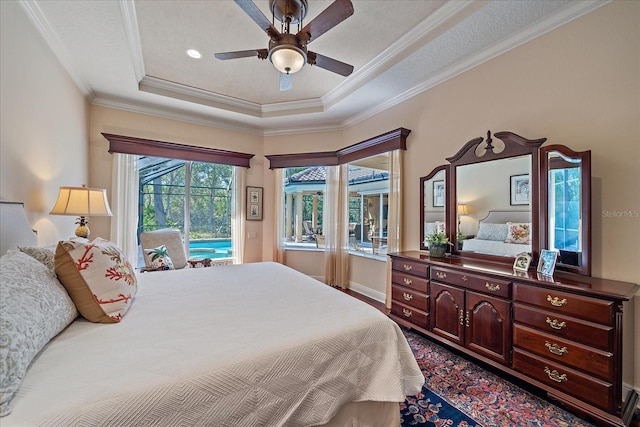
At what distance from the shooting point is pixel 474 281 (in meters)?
2.26

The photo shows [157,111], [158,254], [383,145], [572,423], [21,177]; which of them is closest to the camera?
[572,423]

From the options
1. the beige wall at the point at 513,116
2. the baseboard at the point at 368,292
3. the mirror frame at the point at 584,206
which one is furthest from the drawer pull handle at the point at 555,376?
the baseboard at the point at 368,292

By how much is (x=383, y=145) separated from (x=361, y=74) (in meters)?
0.96

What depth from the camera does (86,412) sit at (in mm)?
770

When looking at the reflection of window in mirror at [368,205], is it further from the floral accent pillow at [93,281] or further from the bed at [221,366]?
the floral accent pillow at [93,281]

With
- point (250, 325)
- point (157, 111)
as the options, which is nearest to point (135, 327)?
point (250, 325)

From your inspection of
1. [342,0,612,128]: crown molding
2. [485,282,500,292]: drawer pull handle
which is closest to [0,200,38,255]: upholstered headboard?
[485,282,500,292]: drawer pull handle

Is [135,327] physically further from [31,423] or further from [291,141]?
[291,141]

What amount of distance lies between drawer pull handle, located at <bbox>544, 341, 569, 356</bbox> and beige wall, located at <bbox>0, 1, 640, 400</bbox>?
1.58 ft

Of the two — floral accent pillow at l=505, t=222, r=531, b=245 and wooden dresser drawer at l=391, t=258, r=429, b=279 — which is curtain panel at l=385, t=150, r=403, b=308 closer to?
wooden dresser drawer at l=391, t=258, r=429, b=279

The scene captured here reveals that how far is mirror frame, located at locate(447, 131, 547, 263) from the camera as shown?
2.22 metres

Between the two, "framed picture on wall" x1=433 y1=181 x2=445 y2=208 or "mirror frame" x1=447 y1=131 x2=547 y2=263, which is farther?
"framed picture on wall" x1=433 y1=181 x2=445 y2=208

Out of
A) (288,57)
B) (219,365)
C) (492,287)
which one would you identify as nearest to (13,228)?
(219,365)

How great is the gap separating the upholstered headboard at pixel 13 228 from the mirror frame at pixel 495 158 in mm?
3477
